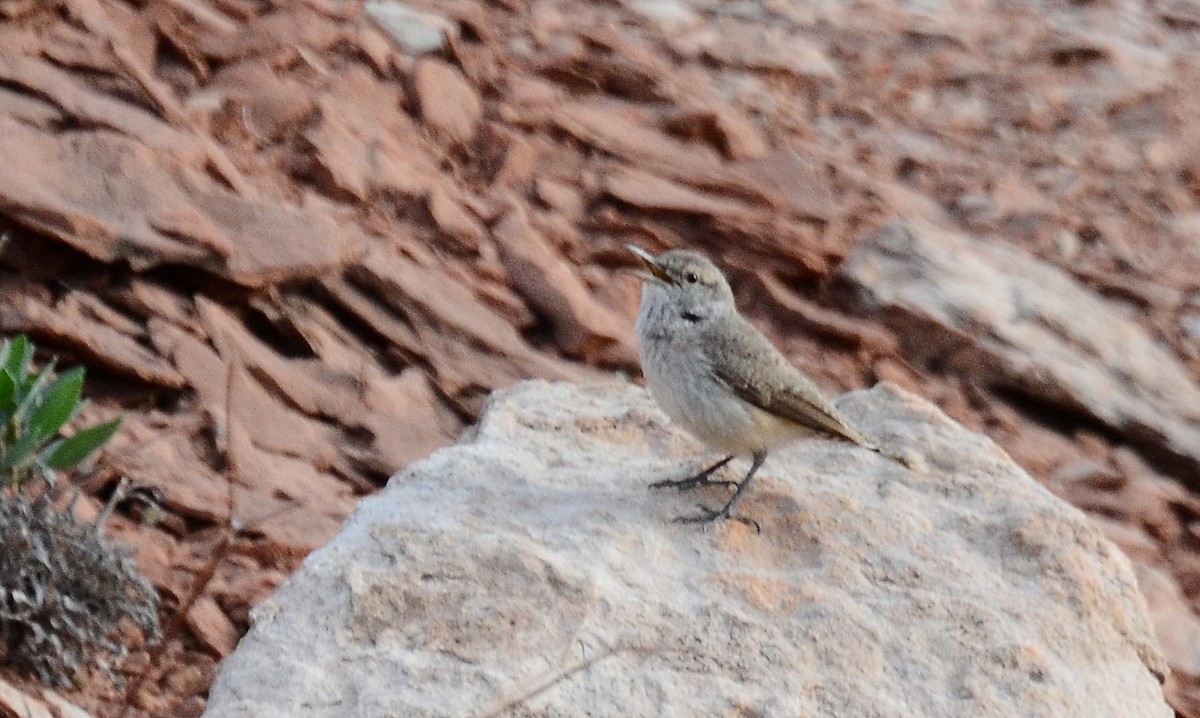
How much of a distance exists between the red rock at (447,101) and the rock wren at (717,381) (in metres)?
3.82

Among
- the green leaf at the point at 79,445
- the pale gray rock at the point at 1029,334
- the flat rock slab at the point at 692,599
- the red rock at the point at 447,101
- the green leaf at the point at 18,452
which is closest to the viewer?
the flat rock slab at the point at 692,599

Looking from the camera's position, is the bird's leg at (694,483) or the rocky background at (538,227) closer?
the bird's leg at (694,483)

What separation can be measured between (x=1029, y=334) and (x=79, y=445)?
5.97 metres

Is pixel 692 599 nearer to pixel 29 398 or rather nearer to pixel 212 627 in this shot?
pixel 212 627

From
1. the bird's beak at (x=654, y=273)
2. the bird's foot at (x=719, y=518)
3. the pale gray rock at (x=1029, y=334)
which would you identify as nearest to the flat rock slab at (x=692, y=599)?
the bird's foot at (x=719, y=518)

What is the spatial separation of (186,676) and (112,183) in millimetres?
2948

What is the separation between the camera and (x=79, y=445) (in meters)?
5.45

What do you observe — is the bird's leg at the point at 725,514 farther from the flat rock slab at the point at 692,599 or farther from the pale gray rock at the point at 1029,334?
the pale gray rock at the point at 1029,334

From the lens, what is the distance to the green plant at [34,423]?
17.5ft

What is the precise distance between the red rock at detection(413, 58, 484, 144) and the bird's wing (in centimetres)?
409

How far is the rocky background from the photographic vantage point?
6.95 meters

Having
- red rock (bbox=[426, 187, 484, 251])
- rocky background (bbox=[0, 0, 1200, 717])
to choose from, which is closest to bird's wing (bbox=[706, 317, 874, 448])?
rocky background (bbox=[0, 0, 1200, 717])

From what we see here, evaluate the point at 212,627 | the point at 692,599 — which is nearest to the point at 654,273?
the point at 692,599

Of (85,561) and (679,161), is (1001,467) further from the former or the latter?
(679,161)
